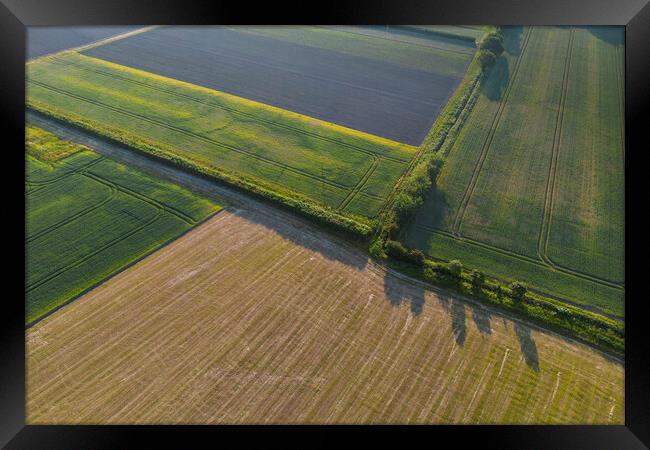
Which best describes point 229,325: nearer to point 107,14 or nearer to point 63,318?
point 63,318

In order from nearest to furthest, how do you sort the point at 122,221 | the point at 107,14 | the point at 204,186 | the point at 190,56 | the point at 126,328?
the point at 107,14
the point at 126,328
the point at 122,221
the point at 204,186
the point at 190,56

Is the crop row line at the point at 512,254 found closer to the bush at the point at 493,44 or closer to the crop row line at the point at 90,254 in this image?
the crop row line at the point at 90,254

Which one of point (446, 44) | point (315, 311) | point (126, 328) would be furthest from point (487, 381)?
point (446, 44)

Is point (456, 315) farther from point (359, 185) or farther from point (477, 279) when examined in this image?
point (359, 185)

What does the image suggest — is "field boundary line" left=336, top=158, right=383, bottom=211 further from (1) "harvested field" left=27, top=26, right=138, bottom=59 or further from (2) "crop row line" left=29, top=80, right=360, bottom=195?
(1) "harvested field" left=27, top=26, right=138, bottom=59

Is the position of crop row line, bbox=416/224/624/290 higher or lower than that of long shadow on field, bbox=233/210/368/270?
higher

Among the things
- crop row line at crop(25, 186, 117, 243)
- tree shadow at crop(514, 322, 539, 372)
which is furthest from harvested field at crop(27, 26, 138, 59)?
tree shadow at crop(514, 322, 539, 372)

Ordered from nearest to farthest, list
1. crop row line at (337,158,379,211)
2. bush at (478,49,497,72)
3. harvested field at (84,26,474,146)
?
crop row line at (337,158,379,211) < harvested field at (84,26,474,146) < bush at (478,49,497,72)
